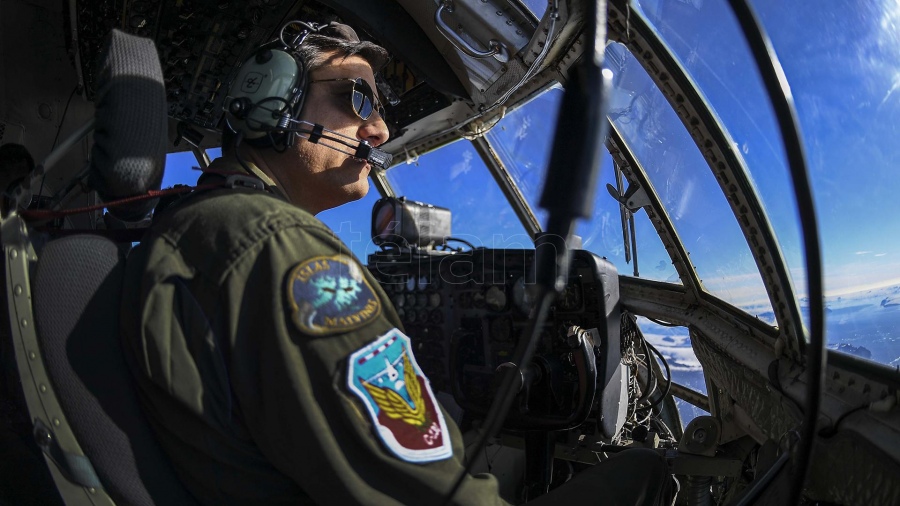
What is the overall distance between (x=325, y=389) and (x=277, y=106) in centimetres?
74

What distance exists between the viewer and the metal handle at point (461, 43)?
A: 2545 mm

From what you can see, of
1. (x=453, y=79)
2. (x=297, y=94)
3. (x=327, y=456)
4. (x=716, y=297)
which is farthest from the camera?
(x=453, y=79)

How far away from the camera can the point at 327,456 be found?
687 millimetres

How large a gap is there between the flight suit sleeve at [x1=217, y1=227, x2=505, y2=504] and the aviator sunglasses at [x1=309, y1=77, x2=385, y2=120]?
621 millimetres

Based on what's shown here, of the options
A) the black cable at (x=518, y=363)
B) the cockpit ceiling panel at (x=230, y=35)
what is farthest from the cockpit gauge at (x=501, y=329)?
the cockpit ceiling panel at (x=230, y=35)

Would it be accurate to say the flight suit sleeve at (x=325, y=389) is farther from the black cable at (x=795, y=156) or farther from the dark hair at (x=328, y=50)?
the dark hair at (x=328, y=50)

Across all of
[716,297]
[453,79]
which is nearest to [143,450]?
[716,297]

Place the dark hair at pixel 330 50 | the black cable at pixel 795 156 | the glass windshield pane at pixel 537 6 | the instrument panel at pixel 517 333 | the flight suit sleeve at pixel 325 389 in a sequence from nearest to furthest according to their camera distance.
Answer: the black cable at pixel 795 156 → the flight suit sleeve at pixel 325 389 → the dark hair at pixel 330 50 → the instrument panel at pixel 517 333 → the glass windshield pane at pixel 537 6

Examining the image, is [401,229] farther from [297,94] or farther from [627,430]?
[627,430]

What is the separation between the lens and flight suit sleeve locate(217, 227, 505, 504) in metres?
0.69

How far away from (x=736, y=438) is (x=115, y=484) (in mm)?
1832

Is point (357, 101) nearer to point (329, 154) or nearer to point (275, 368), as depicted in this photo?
point (329, 154)

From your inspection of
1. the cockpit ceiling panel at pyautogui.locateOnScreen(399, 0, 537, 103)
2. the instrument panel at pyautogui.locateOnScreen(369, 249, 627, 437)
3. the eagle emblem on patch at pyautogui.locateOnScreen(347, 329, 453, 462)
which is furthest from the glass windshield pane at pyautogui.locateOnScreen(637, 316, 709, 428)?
the eagle emblem on patch at pyautogui.locateOnScreen(347, 329, 453, 462)

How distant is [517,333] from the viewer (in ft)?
6.24
